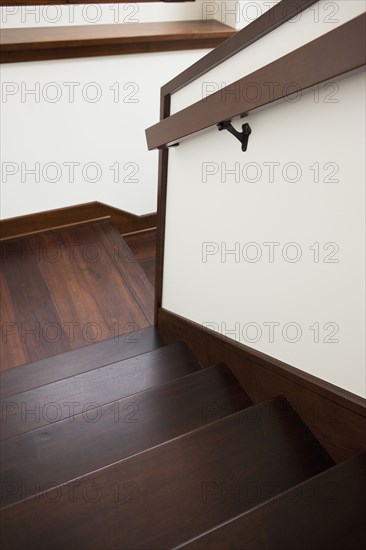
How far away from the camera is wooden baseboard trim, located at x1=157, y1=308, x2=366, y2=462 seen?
1106 mm

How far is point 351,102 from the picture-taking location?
96cm

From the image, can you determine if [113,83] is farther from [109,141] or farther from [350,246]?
[350,246]

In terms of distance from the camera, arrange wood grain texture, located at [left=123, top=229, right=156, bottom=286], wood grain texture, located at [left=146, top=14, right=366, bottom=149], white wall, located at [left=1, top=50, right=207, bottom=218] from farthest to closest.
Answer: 1. wood grain texture, located at [left=123, top=229, right=156, bottom=286]
2. white wall, located at [left=1, top=50, right=207, bottom=218]
3. wood grain texture, located at [left=146, top=14, right=366, bottom=149]

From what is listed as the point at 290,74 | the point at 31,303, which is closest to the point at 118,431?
the point at 290,74

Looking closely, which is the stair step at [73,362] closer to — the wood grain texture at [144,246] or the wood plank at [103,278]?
the wood plank at [103,278]

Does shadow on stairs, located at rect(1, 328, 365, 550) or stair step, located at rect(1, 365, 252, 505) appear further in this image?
stair step, located at rect(1, 365, 252, 505)

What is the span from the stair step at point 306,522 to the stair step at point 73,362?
3.28ft

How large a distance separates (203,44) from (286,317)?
5.62 feet

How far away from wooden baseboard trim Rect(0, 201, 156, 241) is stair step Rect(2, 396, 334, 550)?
173 centimetres

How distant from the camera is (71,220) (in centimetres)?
279

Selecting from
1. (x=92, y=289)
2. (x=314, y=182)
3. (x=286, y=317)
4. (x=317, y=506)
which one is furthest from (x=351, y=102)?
(x=92, y=289)

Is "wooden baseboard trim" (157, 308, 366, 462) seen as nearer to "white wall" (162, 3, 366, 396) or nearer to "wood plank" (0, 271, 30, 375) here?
"white wall" (162, 3, 366, 396)

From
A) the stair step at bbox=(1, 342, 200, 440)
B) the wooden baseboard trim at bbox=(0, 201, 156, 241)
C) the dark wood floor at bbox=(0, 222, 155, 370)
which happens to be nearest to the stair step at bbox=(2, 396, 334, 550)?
the stair step at bbox=(1, 342, 200, 440)

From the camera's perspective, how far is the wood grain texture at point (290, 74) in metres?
0.84
